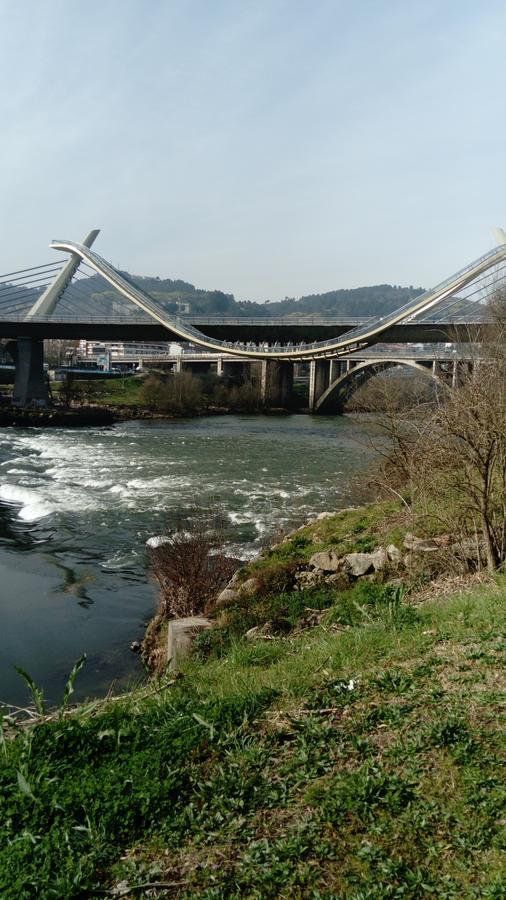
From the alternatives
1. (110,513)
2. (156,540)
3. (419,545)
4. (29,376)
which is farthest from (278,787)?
(29,376)

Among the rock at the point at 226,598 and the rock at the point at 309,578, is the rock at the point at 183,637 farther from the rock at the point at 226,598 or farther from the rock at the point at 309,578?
the rock at the point at 309,578

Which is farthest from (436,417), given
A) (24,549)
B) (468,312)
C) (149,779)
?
(468,312)

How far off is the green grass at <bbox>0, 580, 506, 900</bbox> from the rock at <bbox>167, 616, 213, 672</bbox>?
2213mm

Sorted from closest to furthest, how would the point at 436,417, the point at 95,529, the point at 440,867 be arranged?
the point at 440,867 → the point at 436,417 → the point at 95,529

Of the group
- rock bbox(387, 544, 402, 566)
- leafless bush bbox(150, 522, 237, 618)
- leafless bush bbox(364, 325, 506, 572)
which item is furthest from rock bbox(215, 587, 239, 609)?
leafless bush bbox(364, 325, 506, 572)

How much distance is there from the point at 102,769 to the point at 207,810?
2.21 feet

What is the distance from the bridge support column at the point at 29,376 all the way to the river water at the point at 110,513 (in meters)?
13.9

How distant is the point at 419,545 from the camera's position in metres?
8.59

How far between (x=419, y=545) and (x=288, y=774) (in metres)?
5.46

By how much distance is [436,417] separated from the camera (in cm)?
773

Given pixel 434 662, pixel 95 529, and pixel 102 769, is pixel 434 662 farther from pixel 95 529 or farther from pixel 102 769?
pixel 95 529

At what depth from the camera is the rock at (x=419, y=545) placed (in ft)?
27.3

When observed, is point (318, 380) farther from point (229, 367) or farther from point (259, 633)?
point (259, 633)

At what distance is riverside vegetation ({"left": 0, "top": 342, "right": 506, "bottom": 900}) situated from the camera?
2.84m
